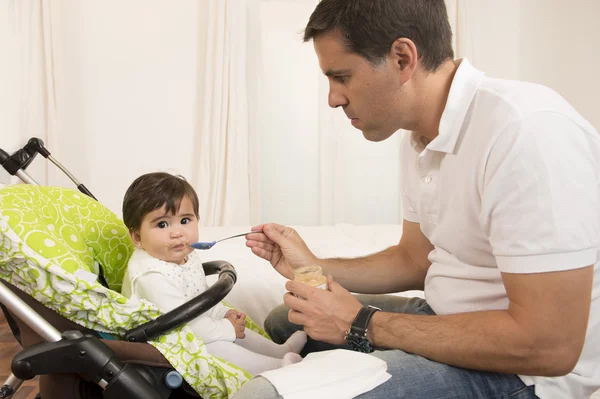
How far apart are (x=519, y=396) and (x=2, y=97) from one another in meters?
3.71

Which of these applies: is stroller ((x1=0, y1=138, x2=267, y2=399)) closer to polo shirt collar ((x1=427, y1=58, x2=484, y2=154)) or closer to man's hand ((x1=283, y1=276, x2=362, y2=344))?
man's hand ((x1=283, y1=276, x2=362, y2=344))

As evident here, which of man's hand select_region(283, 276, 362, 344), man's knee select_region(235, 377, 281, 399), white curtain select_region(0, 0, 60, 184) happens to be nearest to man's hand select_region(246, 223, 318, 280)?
man's hand select_region(283, 276, 362, 344)

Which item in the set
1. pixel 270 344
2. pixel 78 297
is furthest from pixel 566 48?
pixel 78 297

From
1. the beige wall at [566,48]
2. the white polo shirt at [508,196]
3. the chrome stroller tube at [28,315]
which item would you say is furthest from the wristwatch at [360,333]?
the beige wall at [566,48]

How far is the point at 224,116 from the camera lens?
14.4 ft

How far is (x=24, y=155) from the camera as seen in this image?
2408mm

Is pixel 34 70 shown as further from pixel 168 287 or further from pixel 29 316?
pixel 29 316

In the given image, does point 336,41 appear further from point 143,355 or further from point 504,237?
point 143,355

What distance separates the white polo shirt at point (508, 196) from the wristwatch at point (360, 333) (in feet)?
0.74

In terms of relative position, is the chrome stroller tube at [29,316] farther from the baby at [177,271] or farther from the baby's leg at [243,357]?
the baby's leg at [243,357]

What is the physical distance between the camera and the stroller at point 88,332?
1182mm

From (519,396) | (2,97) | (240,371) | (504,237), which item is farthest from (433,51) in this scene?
(2,97)

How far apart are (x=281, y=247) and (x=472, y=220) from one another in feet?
1.89

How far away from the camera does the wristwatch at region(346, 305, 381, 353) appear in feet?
4.19
